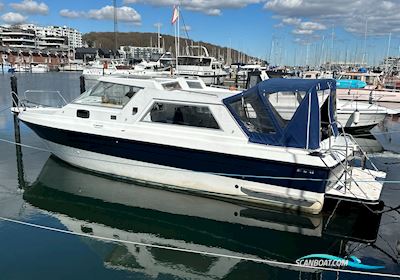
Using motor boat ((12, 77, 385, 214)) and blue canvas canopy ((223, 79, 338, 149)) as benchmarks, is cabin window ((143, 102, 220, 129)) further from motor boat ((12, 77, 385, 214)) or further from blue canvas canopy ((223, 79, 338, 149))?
blue canvas canopy ((223, 79, 338, 149))

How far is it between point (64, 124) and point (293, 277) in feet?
22.6

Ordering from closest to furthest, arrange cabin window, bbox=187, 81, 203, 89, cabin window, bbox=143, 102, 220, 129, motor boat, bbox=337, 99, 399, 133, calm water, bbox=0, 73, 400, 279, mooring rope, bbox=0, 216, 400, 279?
mooring rope, bbox=0, 216, 400, 279 → calm water, bbox=0, 73, 400, 279 → cabin window, bbox=143, 102, 220, 129 → cabin window, bbox=187, 81, 203, 89 → motor boat, bbox=337, 99, 399, 133

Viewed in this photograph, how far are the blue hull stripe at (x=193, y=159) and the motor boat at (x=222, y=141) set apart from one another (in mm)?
23

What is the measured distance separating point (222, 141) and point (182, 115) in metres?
1.25

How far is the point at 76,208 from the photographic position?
8.60 m

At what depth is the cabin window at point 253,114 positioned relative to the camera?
8281 mm

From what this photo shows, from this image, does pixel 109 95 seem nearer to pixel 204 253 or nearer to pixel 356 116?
pixel 204 253

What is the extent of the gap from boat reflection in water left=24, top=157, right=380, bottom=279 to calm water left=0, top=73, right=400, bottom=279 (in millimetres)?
19

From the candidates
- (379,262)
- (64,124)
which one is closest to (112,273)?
(379,262)

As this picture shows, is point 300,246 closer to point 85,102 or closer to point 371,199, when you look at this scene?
point 371,199

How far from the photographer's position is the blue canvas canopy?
26.1ft

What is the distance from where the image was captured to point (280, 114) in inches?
340

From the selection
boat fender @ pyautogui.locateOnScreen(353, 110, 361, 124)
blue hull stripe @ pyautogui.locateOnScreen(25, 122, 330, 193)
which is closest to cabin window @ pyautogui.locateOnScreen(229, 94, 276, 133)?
blue hull stripe @ pyautogui.locateOnScreen(25, 122, 330, 193)

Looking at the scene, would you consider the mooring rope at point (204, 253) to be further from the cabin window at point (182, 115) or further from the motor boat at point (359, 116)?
the motor boat at point (359, 116)
